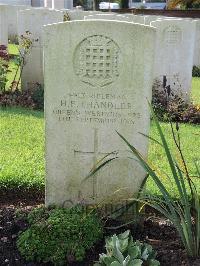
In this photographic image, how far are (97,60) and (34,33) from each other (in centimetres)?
517

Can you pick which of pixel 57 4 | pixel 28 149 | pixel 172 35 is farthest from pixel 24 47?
pixel 57 4

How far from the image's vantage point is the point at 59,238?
318cm

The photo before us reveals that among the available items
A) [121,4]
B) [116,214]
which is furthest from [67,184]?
[121,4]

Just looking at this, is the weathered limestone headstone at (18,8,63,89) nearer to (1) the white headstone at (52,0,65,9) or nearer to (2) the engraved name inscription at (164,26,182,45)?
(2) the engraved name inscription at (164,26,182,45)

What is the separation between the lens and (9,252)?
325cm

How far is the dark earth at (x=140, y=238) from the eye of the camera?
3115 millimetres

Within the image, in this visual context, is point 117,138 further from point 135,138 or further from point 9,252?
point 9,252

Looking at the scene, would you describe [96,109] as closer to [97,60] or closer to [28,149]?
[97,60]

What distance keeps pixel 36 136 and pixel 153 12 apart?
15355mm

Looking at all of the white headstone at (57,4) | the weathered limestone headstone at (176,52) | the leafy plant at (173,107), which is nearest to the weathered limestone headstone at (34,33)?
the weathered limestone headstone at (176,52)

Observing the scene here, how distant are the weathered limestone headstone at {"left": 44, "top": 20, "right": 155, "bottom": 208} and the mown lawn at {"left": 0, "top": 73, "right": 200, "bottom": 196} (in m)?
0.38

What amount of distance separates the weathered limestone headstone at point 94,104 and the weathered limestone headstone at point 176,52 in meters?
4.93

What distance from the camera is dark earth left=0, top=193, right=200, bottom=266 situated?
10.2ft

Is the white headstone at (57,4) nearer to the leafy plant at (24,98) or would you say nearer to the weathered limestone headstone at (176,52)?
the weathered limestone headstone at (176,52)
